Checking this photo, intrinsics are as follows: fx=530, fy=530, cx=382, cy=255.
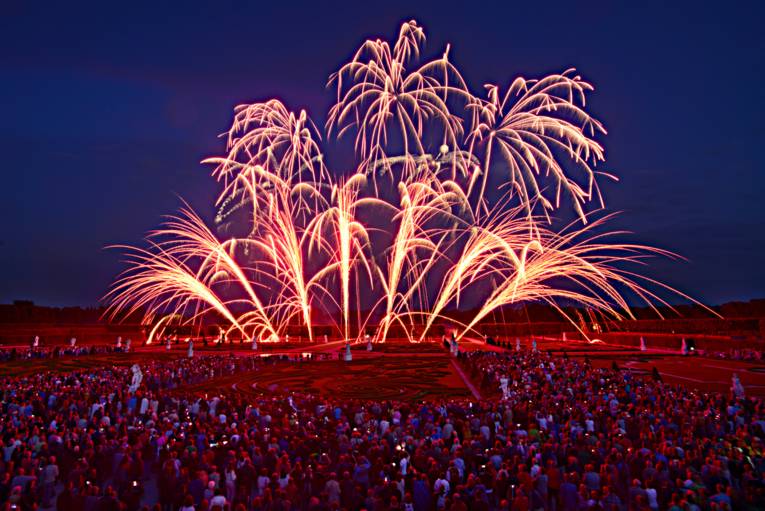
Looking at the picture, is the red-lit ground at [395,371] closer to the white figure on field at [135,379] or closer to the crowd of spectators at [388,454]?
the white figure on field at [135,379]

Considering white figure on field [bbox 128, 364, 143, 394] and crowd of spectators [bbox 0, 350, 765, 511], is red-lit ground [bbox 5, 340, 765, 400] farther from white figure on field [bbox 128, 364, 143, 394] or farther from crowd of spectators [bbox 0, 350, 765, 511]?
crowd of spectators [bbox 0, 350, 765, 511]

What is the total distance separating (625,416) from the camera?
16.5 meters

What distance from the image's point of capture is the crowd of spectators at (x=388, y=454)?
10.3 meters

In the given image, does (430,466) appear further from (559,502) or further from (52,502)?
(52,502)

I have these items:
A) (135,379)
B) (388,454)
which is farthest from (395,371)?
(388,454)

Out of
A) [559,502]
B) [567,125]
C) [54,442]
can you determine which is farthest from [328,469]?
[567,125]

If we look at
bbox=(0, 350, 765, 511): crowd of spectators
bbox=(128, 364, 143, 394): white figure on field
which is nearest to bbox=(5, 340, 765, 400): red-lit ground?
bbox=(128, 364, 143, 394): white figure on field

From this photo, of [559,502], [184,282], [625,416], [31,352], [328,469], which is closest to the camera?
[559,502]

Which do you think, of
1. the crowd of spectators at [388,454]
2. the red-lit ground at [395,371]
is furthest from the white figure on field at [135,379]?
the red-lit ground at [395,371]

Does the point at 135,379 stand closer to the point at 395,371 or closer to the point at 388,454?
the point at 395,371

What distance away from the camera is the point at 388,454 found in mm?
12875

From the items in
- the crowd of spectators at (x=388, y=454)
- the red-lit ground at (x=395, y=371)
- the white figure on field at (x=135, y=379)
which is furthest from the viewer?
the red-lit ground at (x=395, y=371)

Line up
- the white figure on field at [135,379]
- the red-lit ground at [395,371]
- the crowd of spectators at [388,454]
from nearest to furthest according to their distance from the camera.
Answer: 1. the crowd of spectators at [388,454]
2. the white figure on field at [135,379]
3. the red-lit ground at [395,371]

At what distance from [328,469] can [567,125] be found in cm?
2587
